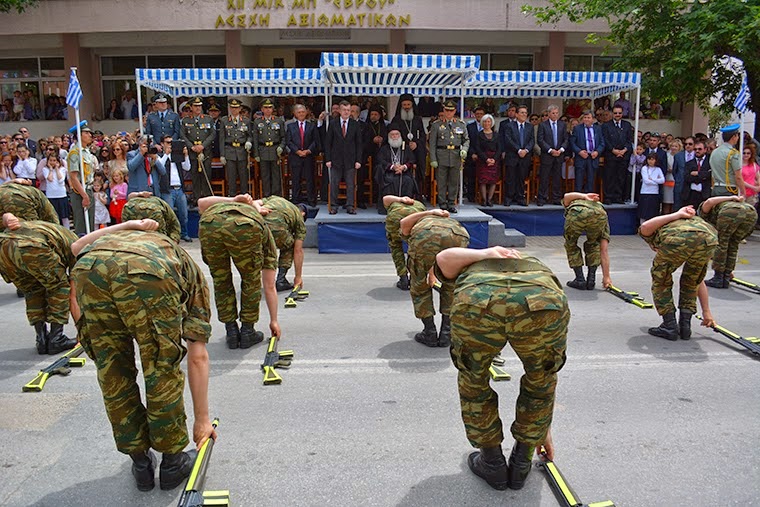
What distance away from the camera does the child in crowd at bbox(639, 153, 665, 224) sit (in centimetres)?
1263

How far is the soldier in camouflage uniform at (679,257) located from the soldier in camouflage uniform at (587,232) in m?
1.81

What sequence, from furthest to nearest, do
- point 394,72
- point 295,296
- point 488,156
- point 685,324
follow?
1. point 488,156
2. point 394,72
3. point 295,296
4. point 685,324

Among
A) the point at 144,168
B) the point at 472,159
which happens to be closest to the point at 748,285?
the point at 472,159

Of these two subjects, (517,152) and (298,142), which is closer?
(298,142)

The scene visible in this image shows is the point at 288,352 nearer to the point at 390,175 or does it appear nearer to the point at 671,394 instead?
the point at 671,394

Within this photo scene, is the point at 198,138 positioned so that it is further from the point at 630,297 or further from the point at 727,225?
the point at 727,225

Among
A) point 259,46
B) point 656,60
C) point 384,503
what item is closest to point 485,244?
point 656,60

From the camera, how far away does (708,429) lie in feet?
14.0

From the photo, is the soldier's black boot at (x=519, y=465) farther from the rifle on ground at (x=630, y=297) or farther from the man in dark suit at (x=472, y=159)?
the man in dark suit at (x=472, y=159)

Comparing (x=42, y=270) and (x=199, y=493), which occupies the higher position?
(x=42, y=270)

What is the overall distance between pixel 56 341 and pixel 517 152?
929cm

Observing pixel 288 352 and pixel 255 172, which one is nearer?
pixel 288 352

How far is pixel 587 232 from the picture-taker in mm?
8086

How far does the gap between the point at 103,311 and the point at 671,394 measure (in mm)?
4034
